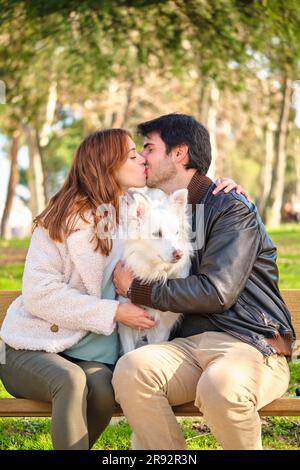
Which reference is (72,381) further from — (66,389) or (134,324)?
(134,324)

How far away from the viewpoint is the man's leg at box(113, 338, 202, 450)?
4281 mm

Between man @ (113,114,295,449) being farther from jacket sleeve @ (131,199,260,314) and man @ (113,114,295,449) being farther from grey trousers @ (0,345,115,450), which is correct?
grey trousers @ (0,345,115,450)

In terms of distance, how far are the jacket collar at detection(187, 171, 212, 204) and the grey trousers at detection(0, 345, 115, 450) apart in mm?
1228

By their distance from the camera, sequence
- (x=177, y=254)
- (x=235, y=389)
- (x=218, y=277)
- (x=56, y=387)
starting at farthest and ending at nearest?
(x=177, y=254) → (x=218, y=277) → (x=56, y=387) → (x=235, y=389)

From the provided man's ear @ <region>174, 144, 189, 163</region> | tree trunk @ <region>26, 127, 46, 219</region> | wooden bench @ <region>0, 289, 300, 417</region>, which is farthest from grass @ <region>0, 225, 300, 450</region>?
tree trunk @ <region>26, 127, 46, 219</region>

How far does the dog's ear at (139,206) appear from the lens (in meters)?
5.20

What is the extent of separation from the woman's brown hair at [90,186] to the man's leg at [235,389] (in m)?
0.96

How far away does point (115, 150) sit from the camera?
495cm

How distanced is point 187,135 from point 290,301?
1360mm

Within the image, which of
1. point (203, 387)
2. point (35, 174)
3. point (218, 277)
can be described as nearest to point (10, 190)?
point (35, 174)

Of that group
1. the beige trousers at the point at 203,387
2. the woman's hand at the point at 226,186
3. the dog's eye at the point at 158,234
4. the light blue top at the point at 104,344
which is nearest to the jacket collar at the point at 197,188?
the woman's hand at the point at 226,186

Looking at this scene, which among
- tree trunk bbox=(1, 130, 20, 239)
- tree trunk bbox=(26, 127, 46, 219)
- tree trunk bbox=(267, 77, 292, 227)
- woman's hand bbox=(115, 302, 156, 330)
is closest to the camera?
woman's hand bbox=(115, 302, 156, 330)

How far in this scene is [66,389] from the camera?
4293mm

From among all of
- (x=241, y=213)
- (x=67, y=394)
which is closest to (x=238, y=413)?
(x=67, y=394)
